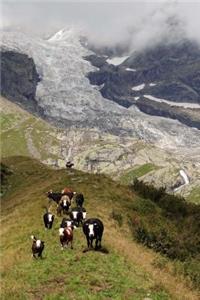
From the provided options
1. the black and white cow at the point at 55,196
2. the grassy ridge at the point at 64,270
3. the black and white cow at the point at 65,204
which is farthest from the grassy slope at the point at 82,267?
the black and white cow at the point at 55,196

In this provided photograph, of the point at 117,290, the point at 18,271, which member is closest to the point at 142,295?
the point at 117,290

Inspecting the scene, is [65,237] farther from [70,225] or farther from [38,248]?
[70,225]

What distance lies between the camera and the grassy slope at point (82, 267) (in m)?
32.1

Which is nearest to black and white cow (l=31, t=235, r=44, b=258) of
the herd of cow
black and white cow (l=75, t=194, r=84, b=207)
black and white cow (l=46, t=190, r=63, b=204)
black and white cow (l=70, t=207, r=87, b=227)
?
the herd of cow

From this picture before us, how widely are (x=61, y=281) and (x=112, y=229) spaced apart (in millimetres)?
15131

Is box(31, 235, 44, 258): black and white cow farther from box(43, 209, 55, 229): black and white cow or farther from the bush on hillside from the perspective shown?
the bush on hillside

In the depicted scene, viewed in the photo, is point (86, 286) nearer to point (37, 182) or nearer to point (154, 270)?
point (154, 270)

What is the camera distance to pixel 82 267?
36.0 meters

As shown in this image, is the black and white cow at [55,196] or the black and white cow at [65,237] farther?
the black and white cow at [55,196]

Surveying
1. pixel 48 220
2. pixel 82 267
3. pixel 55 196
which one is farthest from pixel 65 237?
pixel 55 196

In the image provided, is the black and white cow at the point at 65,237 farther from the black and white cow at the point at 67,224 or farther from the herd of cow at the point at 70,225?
the black and white cow at the point at 67,224

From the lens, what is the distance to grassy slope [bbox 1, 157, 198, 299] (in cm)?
3212

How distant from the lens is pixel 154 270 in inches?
1512

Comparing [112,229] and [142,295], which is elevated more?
[112,229]
